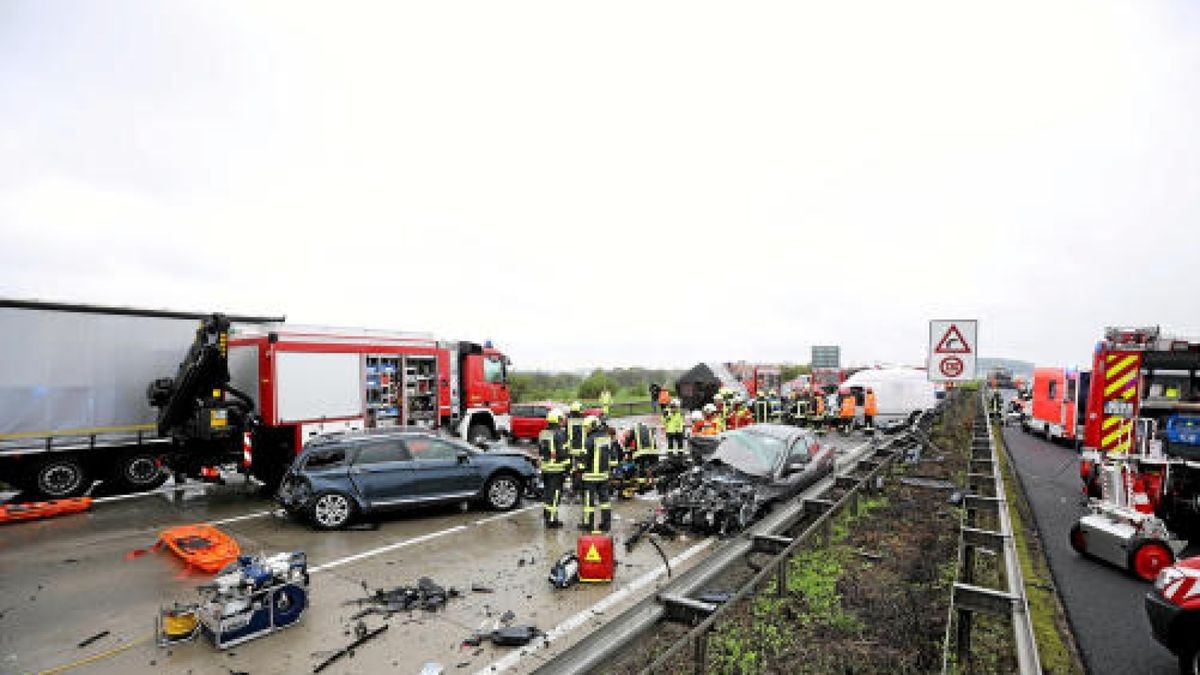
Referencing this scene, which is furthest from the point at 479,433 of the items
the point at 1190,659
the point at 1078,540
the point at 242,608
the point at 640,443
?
the point at 1190,659

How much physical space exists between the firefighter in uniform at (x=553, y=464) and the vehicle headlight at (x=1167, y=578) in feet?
19.5

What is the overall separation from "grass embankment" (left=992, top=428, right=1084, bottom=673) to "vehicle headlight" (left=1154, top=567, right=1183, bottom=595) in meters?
0.90

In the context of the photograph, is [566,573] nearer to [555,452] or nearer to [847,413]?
[555,452]

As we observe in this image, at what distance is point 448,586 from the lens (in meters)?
6.03

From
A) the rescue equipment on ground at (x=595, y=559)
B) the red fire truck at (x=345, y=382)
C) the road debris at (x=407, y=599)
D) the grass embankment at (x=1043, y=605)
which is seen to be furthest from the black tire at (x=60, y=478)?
the grass embankment at (x=1043, y=605)

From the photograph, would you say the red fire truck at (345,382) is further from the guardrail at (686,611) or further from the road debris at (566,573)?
the guardrail at (686,611)

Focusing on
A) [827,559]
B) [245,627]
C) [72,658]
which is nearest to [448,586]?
[245,627]

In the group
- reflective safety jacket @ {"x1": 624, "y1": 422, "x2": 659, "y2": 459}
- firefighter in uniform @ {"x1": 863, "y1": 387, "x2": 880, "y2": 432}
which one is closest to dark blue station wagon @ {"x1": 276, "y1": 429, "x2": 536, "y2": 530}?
reflective safety jacket @ {"x1": 624, "y1": 422, "x2": 659, "y2": 459}

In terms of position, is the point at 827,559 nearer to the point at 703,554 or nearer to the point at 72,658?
the point at 703,554

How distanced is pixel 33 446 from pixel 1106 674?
13678 mm

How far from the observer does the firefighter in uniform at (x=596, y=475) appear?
24.9 ft

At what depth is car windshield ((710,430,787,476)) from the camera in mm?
8320

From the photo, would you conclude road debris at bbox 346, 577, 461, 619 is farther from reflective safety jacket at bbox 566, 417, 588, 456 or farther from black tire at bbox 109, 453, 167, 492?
black tire at bbox 109, 453, 167, 492

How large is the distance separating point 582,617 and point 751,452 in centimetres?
433
